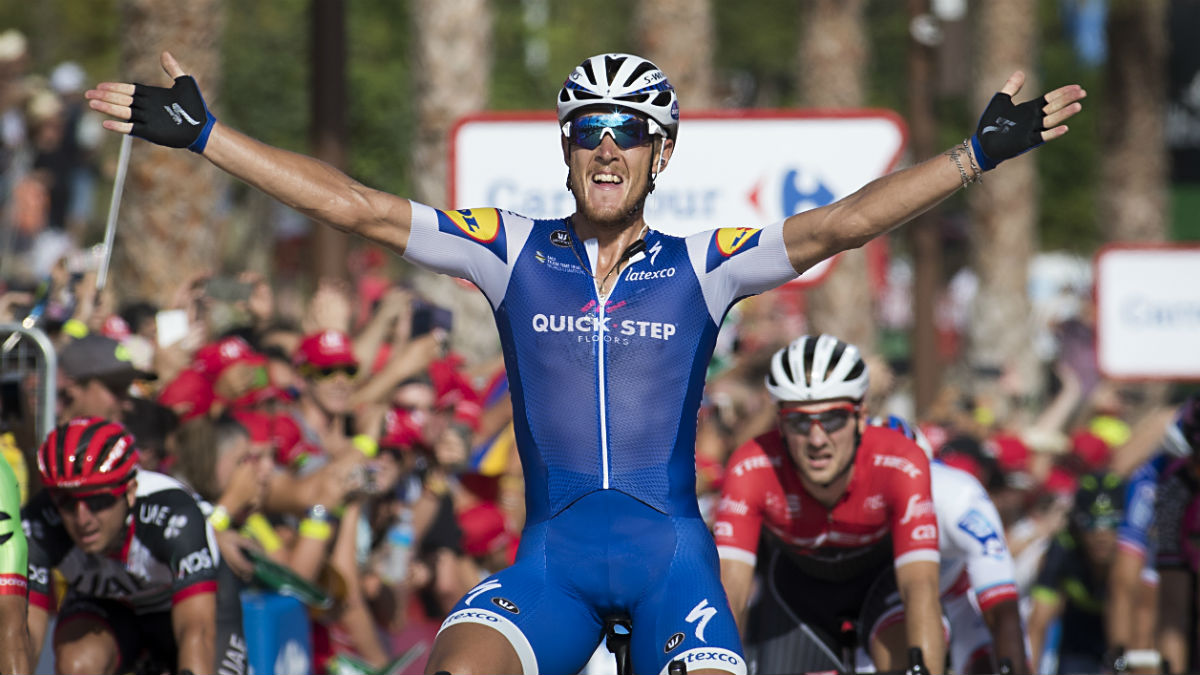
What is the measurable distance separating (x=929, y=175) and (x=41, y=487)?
3.83 meters

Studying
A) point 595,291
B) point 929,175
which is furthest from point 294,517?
point 929,175

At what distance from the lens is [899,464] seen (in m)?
6.62

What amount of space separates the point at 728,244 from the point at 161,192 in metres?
6.67

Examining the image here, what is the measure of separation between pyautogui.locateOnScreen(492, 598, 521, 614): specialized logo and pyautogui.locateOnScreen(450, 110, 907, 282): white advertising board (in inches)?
199

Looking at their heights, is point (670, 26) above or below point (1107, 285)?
above

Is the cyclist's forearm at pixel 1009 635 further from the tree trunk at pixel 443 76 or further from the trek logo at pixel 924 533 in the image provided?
the tree trunk at pixel 443 76

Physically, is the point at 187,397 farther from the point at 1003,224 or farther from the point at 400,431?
the point at 1003,224

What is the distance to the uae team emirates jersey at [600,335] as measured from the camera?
483cm

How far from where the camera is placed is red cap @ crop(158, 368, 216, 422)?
7.75 m

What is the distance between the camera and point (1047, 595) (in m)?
11.1

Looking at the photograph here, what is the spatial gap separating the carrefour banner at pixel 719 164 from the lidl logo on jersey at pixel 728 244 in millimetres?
4476

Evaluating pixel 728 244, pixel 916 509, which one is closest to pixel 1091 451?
pixel 916 509

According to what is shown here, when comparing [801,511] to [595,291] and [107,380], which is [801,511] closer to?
[595,291]

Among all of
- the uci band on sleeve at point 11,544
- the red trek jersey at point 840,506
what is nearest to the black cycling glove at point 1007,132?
the red trek jersey at point 840,506
